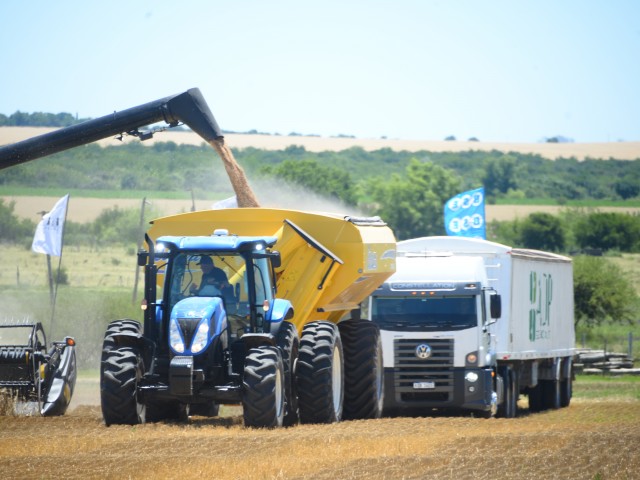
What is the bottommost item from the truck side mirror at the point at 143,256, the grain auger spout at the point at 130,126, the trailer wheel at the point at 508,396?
the trailer wheel at the point at 508,396

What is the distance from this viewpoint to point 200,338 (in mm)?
15703

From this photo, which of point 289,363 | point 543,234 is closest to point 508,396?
point 289,363

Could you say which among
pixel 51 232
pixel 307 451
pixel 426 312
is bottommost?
pixel 307 451

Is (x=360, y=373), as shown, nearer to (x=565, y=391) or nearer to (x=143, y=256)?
(x=143, y=256)

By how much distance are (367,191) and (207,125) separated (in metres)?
68.8

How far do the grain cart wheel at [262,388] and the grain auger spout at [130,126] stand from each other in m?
4.96

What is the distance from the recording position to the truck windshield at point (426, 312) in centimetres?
2303

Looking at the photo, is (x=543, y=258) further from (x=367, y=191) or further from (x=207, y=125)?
(x=367, y=191)

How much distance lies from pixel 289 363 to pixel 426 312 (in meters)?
7.00

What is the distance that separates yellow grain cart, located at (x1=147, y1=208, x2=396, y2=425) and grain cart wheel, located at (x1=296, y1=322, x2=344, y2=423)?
0.5 inches

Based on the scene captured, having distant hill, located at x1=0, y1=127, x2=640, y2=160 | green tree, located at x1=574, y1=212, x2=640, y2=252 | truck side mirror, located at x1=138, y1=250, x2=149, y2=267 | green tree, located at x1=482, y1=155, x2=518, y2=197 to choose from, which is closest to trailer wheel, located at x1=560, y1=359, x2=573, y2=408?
truck side mirror, located at x1=138, y1=250, x2=149, y2=267

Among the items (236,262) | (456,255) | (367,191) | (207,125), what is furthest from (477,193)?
(367,191)

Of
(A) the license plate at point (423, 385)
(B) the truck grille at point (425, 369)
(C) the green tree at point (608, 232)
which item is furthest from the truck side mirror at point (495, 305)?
(C) the green tree at point (608, 232)

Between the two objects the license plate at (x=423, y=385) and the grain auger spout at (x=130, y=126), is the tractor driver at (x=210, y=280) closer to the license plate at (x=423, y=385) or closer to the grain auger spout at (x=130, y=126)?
the grain auger spout at (x=130, y=126)
